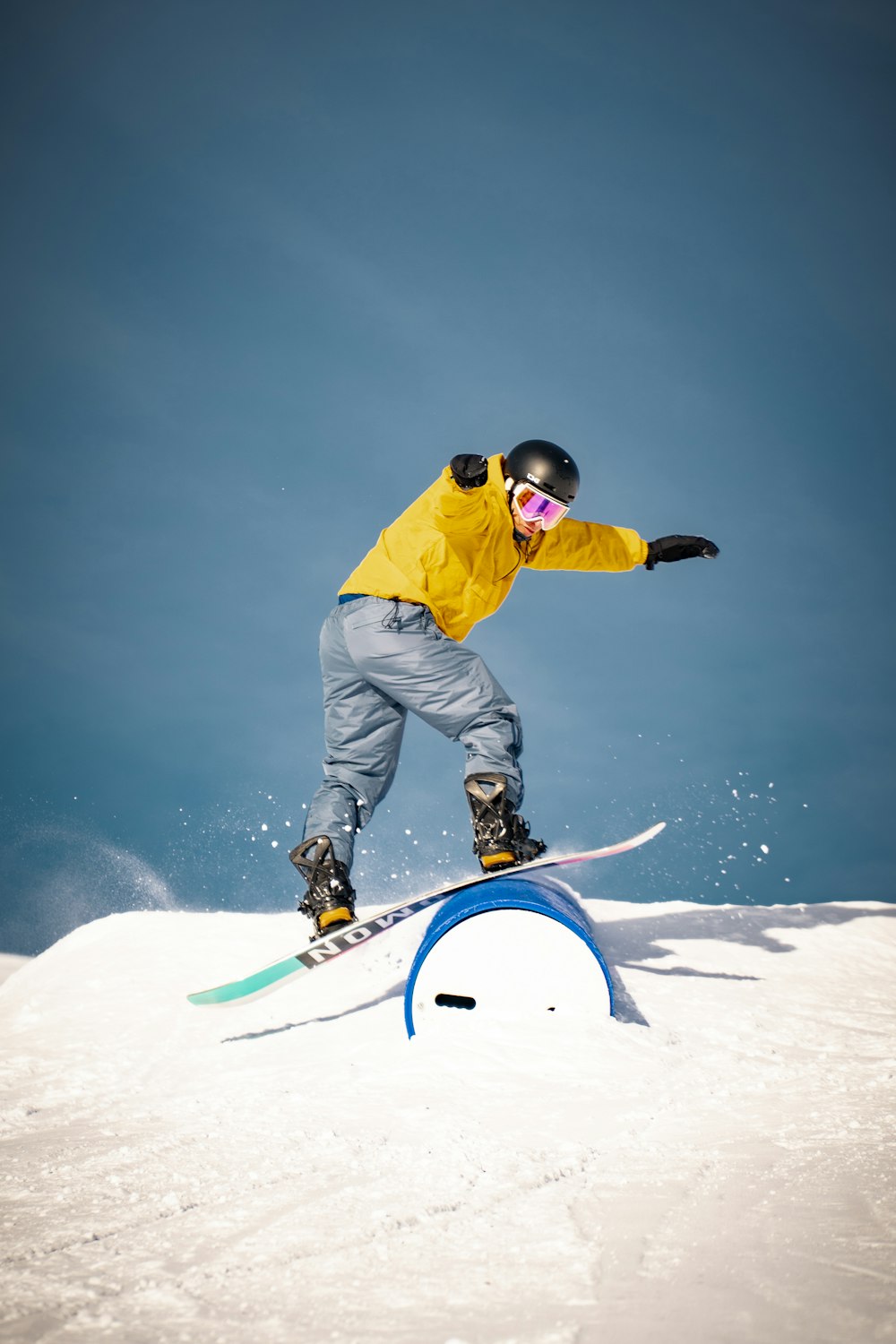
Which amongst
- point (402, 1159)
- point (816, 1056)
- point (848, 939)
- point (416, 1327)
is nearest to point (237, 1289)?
point (416, 1327)

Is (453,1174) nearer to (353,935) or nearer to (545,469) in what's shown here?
(353,935)

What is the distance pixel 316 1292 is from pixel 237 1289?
15 centimetres

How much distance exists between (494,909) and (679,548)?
282cm

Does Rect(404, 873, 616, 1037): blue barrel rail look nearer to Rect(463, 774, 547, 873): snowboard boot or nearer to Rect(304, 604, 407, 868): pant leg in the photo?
Rect(463, 774, 547, 873): snowboard boot

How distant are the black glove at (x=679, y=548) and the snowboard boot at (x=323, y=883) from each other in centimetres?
280

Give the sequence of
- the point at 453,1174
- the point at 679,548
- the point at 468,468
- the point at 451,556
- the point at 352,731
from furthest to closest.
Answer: the point at 679,548, the point at 352,731, the point at 451,556, the point at 468,468, the point at 453,1174

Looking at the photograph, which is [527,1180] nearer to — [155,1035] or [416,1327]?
[416,1327]

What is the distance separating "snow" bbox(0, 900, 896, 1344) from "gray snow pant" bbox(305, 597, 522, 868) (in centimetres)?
106

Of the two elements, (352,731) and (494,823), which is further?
(352,731)

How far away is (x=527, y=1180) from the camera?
1.91 meters

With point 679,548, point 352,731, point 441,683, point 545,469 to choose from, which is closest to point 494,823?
point 441,683

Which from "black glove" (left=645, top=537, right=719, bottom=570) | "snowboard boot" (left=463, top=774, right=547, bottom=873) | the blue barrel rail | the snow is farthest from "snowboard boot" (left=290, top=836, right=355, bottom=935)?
"black glove" (left=645, top=537, right=719, bottom=570)

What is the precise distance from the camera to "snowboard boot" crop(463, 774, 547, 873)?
3832 millimetres

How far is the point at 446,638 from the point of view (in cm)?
412
